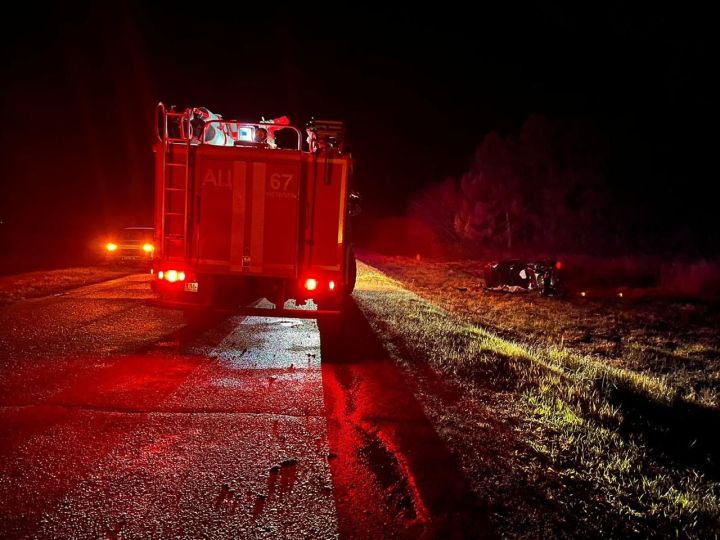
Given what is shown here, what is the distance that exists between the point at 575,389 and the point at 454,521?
Answer: 335cm

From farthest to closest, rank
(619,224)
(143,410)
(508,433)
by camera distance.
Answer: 1. (619,224)
2. (143,410)
3. (508,433)

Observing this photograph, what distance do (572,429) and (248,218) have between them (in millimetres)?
5041

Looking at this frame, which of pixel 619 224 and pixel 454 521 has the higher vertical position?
pixel 619 224

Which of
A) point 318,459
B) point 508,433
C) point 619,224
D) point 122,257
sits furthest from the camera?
point 619,224

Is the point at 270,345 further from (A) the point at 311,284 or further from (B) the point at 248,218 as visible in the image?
(B) the point at 248,218

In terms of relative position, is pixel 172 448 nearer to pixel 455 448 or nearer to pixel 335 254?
pixel 455 448

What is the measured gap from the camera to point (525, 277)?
1747 centimetres

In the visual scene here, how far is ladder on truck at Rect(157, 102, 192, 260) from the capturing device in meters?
7.56

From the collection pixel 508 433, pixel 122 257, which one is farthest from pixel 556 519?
pixel 122 257

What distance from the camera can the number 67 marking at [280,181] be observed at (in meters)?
7.72

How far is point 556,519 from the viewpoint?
3285 mm

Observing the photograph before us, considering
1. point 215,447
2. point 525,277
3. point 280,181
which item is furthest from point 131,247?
point 215,447

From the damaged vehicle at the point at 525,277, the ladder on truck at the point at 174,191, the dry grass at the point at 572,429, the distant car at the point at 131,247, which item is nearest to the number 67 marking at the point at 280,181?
the ladder on truck at the point at 174,191

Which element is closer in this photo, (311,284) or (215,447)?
(215,447)
